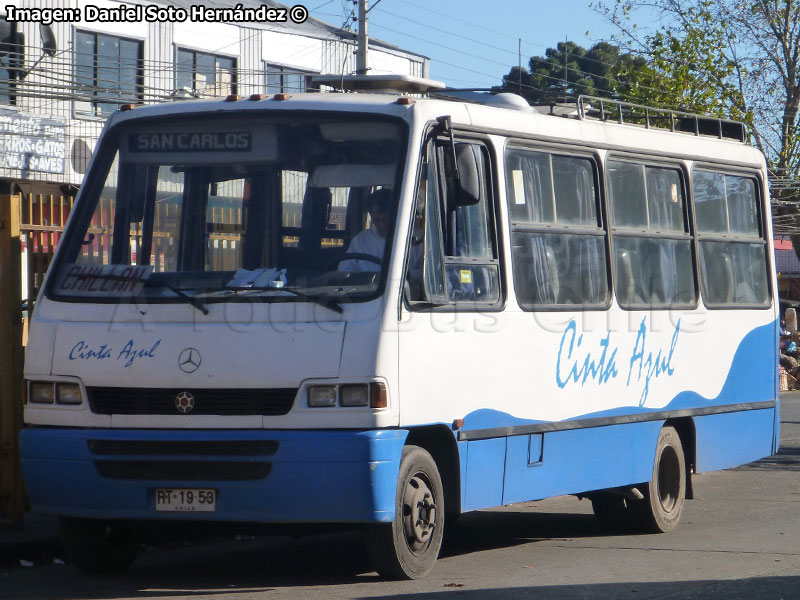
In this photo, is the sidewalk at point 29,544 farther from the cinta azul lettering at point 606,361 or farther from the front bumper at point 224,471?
the cinta azul lettering at point 606,361

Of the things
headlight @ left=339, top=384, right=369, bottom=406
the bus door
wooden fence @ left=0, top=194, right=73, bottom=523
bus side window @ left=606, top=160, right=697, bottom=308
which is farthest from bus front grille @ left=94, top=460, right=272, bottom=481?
bus side window @ left=606, top=160, right=697, bottom=308

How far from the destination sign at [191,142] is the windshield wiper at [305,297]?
2.85 ft

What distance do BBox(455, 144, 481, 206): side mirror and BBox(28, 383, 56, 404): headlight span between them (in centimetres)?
242

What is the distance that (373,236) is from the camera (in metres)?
7.26

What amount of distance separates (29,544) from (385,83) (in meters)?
3.66

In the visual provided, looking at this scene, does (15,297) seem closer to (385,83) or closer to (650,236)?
(385,83)

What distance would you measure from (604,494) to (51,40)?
17.9 meters

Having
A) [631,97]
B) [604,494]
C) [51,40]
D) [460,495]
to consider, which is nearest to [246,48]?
[51,40]

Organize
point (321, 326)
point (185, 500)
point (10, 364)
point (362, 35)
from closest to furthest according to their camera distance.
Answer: point (321, 326), point (185, 500), point (10, 364), point (362, 35)

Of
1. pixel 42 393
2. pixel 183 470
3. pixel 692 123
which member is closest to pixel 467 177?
pixel 183 470

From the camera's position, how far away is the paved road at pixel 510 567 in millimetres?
7168

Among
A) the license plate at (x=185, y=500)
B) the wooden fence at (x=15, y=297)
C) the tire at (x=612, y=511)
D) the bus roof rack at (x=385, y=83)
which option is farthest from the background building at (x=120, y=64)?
the license plate at (x=185, y=500)

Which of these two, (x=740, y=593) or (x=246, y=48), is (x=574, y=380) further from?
(x=246, y=48)

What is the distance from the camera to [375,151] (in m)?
7.44
